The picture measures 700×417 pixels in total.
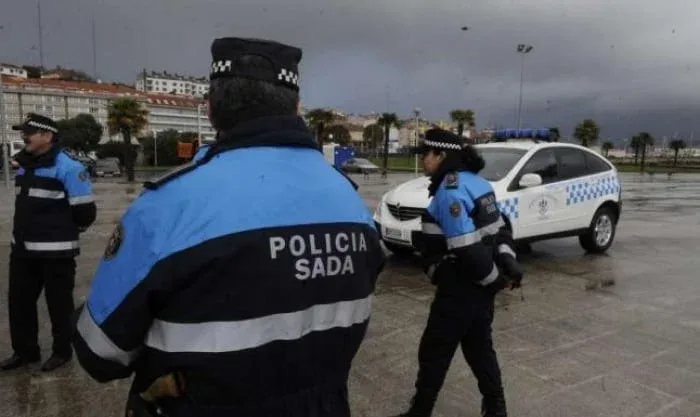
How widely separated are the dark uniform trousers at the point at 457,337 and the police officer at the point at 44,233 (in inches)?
94.4

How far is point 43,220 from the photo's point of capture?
411cm

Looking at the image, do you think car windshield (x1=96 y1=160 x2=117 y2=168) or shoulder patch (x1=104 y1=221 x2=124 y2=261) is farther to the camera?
car windshield (x1=96 y1=160 x2=117 y2=168)

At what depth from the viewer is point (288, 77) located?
5.40 feet

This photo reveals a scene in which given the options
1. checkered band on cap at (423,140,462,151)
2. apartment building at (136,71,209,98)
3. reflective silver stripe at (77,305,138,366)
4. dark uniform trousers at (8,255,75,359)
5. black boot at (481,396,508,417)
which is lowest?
black boot at (481,396,508,417)

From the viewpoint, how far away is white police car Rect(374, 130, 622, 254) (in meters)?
7.79

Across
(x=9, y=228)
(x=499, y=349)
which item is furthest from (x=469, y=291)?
(x=9, y=228)

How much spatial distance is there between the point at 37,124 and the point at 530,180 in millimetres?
5781

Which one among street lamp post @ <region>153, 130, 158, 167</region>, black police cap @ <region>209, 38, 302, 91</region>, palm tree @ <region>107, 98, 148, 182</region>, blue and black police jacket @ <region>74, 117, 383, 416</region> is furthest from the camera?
street lamp post @ <region>153, 130, 158, 167</region>

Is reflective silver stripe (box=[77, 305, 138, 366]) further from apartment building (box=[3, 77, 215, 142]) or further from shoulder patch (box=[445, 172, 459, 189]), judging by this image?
apartment building (box=[3, 77, 215, 142])

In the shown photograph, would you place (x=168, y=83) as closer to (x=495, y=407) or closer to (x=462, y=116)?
(x=462, y=116)

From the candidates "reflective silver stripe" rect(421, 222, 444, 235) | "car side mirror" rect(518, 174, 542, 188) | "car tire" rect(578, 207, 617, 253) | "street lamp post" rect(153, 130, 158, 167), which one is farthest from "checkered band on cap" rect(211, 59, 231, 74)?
"street lamp post" rect(153, 130, 158, 167)

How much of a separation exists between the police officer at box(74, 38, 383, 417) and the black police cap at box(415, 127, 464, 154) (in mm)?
1876

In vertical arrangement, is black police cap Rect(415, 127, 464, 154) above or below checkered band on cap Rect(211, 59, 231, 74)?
below

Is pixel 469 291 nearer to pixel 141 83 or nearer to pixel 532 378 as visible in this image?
pixel 532 378
